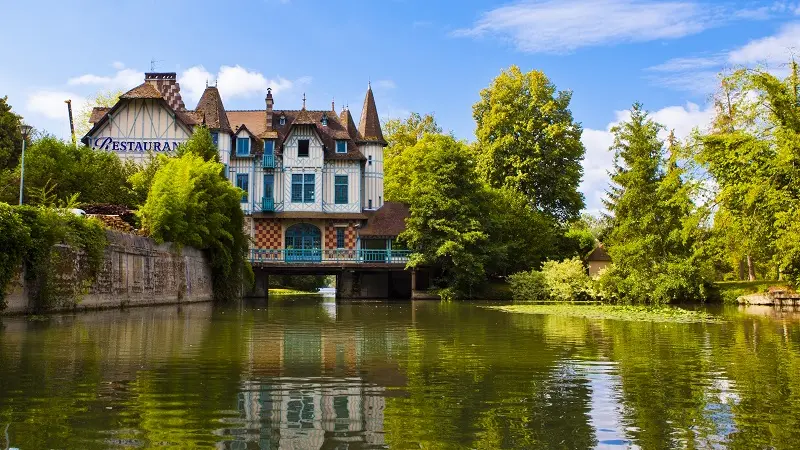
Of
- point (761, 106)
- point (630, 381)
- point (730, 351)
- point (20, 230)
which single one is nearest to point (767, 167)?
point (761, 106)

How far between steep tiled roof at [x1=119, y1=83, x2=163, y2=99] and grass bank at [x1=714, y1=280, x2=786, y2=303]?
33.3 meters

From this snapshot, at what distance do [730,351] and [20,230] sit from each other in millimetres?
16433

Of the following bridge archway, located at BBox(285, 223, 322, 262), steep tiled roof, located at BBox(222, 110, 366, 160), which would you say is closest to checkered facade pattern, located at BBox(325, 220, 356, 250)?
bridge archway, located at BBox(285, 223, 322, 262)

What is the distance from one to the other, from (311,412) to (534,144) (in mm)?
44090

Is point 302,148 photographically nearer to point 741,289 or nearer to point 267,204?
point 267,204

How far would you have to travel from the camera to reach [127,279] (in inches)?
1054

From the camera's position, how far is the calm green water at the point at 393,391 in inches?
231

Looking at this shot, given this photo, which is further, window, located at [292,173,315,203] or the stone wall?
window, located at [292,173,315,203]

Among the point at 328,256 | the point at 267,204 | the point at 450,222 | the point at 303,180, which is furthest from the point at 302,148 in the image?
the point at 450,222

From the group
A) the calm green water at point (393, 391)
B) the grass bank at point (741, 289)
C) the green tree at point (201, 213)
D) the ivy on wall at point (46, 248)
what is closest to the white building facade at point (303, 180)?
the green tree at point (201, 213)

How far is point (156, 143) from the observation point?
45312 mm

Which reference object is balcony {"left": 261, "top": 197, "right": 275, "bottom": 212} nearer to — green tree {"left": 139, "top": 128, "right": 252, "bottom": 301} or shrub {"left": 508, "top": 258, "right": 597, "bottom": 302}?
green tree {"left": 139, "top": 128, "right": 252, "bottom": 301}

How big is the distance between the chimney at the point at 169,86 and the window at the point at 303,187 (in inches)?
365

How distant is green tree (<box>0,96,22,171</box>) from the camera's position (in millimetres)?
44344
